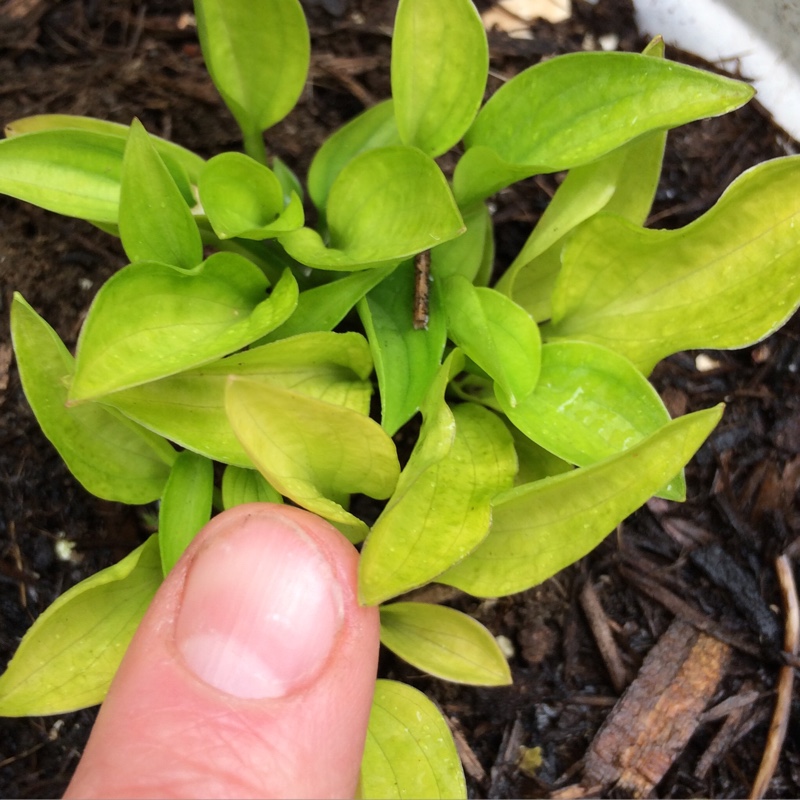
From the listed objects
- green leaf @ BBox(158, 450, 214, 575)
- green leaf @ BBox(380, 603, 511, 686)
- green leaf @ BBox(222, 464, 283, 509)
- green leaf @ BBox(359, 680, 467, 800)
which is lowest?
green leaf @ BBox(359, 680, 467, 800)

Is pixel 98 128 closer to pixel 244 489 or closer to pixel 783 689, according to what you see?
pixel 244 489

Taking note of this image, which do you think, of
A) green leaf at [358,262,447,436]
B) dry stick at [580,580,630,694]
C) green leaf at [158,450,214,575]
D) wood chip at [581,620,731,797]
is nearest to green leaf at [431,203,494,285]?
A: green leaf at [358,262,447,436]

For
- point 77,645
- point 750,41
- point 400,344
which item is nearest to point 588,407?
point 400,344

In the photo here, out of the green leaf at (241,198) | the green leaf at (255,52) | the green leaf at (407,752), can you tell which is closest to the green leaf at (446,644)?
Result: the green leaf at (407,752)

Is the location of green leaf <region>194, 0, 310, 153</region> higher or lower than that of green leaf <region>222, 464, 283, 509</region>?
higher

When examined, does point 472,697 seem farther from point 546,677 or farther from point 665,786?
point 665,786

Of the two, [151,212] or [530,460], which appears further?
[530,460]

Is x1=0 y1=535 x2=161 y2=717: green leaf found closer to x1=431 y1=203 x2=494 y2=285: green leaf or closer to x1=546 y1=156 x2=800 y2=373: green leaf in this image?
x1=431 y1=203 x2=494 y2=285: green leaf
